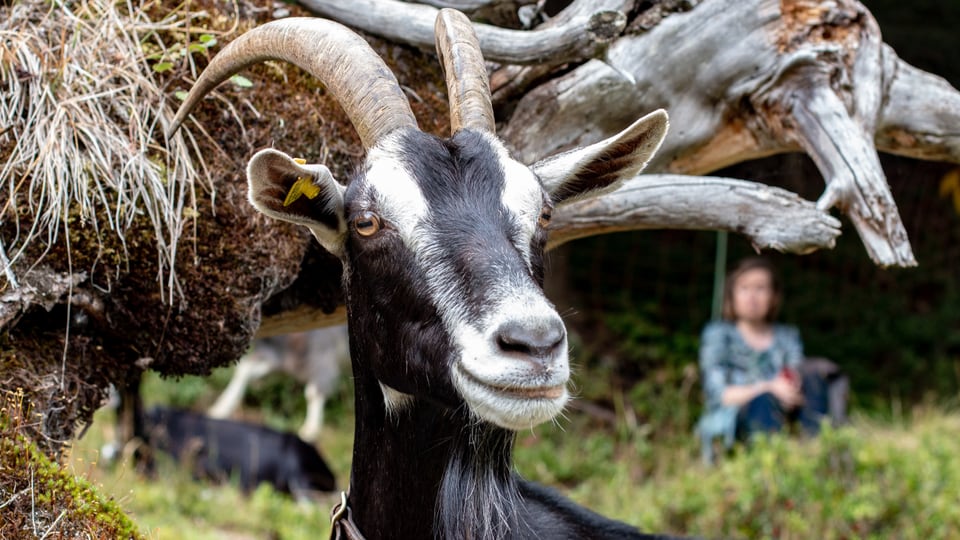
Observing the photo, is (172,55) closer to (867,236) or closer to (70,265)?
(70,265)

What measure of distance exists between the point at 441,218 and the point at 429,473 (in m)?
0.82

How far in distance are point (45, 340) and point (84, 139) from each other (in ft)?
2.27

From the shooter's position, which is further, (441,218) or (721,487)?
(721,487)

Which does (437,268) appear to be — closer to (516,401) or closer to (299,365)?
(516,401)

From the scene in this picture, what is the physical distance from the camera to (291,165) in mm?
2900

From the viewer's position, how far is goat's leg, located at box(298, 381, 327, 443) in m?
10.8

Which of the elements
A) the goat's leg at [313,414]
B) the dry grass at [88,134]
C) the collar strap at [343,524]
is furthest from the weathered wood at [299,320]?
the goat's leg at [313,414]

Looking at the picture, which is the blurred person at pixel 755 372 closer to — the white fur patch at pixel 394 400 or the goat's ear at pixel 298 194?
the white fur patch at pixel 394 400

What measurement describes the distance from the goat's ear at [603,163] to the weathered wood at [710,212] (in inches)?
26.1

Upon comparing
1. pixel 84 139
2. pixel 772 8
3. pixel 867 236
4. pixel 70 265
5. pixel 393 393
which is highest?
pixel 84 139

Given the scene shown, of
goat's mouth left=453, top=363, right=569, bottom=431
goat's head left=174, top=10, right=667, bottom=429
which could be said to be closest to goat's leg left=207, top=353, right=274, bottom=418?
goat's head left=174, top=10, right=667, bottom=429

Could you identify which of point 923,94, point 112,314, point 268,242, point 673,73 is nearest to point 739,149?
point 673,73

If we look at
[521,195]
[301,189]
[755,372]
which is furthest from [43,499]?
[755,372]

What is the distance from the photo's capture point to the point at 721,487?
22.4 ft
